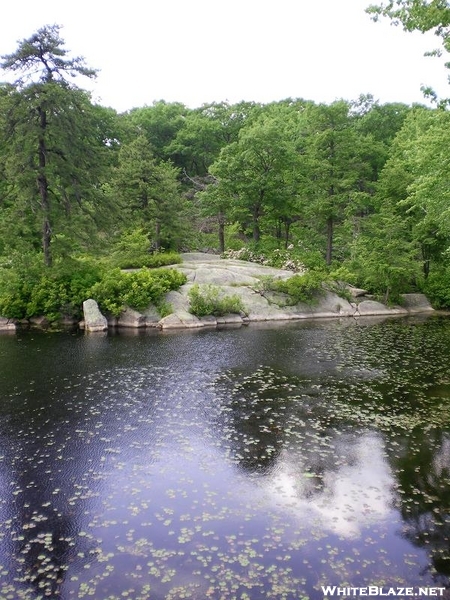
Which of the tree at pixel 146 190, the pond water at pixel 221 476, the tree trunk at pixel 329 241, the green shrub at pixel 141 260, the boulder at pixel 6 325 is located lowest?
the pond water at pixel 221 476

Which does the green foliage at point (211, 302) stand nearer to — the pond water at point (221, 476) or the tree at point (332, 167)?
the pond water at point (221, 476)

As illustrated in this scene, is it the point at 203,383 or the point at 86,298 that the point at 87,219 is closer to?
the point at 86,298

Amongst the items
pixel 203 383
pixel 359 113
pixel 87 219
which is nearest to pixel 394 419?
pixel 203 383

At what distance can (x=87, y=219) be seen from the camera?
30078 mm

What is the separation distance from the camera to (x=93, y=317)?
27766mm

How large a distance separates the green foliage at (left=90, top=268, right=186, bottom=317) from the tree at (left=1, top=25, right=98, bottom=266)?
4655mm

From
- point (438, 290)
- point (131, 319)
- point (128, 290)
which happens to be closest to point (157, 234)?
point (128, 290)

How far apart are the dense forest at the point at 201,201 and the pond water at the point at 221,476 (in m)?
8.73

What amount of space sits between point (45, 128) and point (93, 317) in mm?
11840

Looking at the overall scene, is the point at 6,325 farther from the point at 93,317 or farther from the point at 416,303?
the point at 416,303

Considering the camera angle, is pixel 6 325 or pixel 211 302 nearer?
pixel 6 325

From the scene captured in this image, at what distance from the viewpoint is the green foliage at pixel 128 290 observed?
2844 centimetres

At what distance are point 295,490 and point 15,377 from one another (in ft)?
40.2

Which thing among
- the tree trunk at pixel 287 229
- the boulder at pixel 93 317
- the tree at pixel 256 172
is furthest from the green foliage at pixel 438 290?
the boulder at pixel 93 317
